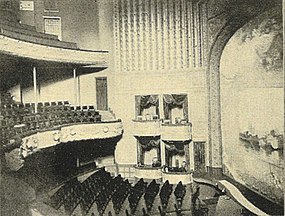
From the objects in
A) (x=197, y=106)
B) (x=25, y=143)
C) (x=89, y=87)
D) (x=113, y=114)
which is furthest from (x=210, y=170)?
(x=25, y=143)

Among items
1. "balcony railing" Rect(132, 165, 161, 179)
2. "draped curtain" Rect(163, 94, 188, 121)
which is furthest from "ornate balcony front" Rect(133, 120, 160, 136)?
"balcony railing" Rect(132, 165, 161, 179)

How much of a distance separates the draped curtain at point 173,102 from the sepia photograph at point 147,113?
2 centimetres

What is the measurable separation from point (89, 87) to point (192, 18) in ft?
3.47

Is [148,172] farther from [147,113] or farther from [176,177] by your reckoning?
[147,113]

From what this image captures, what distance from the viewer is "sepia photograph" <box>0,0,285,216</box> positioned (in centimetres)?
288

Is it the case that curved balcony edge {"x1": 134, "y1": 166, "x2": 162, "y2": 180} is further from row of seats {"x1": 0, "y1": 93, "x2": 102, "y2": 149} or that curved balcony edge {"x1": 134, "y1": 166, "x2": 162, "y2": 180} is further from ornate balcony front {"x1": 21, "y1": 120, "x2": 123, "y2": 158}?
row of seats {"x1": 0, "y1": 93, "x2": 102, "y2": 149}

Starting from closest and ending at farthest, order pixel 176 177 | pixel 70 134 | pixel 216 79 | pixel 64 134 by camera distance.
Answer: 1. pixel 176 177
2. pixel 64 134
3. pixel 70 134
4. pixel 216 79

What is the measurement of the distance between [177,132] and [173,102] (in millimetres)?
302

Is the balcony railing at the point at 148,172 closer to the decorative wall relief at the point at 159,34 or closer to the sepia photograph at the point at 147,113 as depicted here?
the sepia photograph at the point at 147,113

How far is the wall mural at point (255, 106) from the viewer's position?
8.65 feet

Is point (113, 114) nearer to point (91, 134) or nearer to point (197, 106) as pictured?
point (91, 134)

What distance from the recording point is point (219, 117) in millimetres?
3332

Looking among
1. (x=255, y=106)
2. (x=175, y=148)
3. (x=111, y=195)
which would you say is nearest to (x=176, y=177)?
(x=175, y=148)

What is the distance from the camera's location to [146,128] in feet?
10.9
